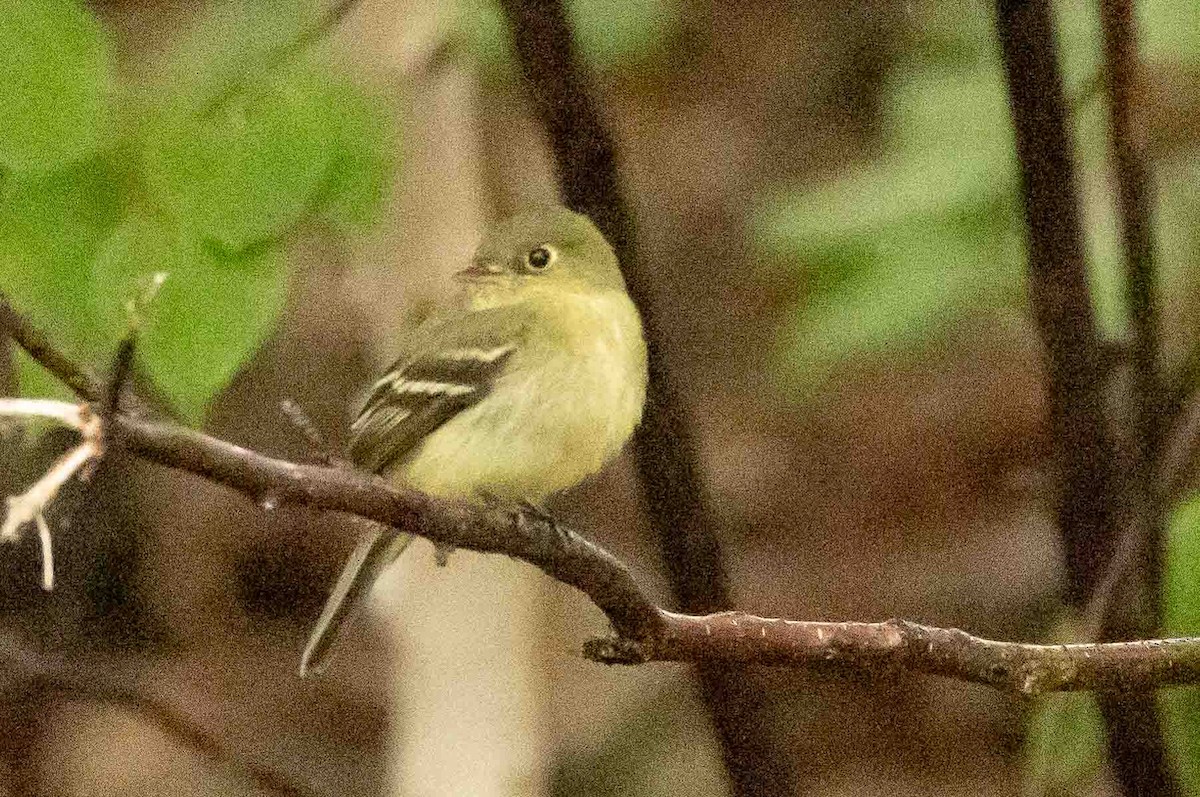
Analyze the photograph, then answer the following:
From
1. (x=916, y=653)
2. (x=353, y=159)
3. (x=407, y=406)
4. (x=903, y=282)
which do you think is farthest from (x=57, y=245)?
(x=903, y=282)

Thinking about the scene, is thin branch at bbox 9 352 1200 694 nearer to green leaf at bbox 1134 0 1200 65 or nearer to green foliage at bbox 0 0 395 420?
green foliage at bbox 0 0 395 420

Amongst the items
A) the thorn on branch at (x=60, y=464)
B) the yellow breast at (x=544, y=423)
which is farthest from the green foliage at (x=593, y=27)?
the thorn on branch at (x=60, y=464)

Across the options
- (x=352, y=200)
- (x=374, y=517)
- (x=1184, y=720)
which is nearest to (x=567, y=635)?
(x=1184, y=720)

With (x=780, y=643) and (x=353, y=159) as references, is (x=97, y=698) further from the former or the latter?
(x=780, y=643)

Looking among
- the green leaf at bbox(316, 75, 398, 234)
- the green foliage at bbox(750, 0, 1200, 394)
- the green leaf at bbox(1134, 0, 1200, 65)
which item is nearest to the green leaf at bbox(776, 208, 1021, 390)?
the green foliage at bbox(750, 0, 1200, 394)

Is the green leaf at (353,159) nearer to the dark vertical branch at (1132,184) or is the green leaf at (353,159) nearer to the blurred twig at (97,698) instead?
the dark vertical branch at (1132,184)

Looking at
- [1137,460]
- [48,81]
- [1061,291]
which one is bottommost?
[1137,460]
